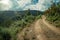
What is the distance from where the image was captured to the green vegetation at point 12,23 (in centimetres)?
1110

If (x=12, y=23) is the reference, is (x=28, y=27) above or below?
below

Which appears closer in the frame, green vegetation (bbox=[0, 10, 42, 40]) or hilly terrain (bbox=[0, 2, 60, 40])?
green vegetation (bbox=[0, 10, 42, 40])

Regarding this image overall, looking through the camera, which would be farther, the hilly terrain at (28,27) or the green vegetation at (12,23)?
the hilly terrain at (28,27)

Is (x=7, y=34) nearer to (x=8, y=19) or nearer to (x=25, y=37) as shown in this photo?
(x=25, y=37)

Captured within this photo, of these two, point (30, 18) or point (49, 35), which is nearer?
point (49, 35)

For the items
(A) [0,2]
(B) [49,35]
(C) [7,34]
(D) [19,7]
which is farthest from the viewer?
(D) [19,7]

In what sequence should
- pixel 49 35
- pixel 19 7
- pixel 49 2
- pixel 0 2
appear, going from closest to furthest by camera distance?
pixel 49 35 → pixel 0 2 → pixel 19 7 → pixel 49 2

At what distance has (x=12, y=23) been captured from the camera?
16.5m

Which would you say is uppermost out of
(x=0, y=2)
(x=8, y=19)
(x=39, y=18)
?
(x=0, y=2)

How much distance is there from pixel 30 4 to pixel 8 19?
294 cm

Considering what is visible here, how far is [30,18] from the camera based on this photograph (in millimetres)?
21672

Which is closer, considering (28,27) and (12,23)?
(12,23)

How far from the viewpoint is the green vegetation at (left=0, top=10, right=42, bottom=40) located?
11102 mm

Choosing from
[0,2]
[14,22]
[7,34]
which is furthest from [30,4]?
[7,34]
